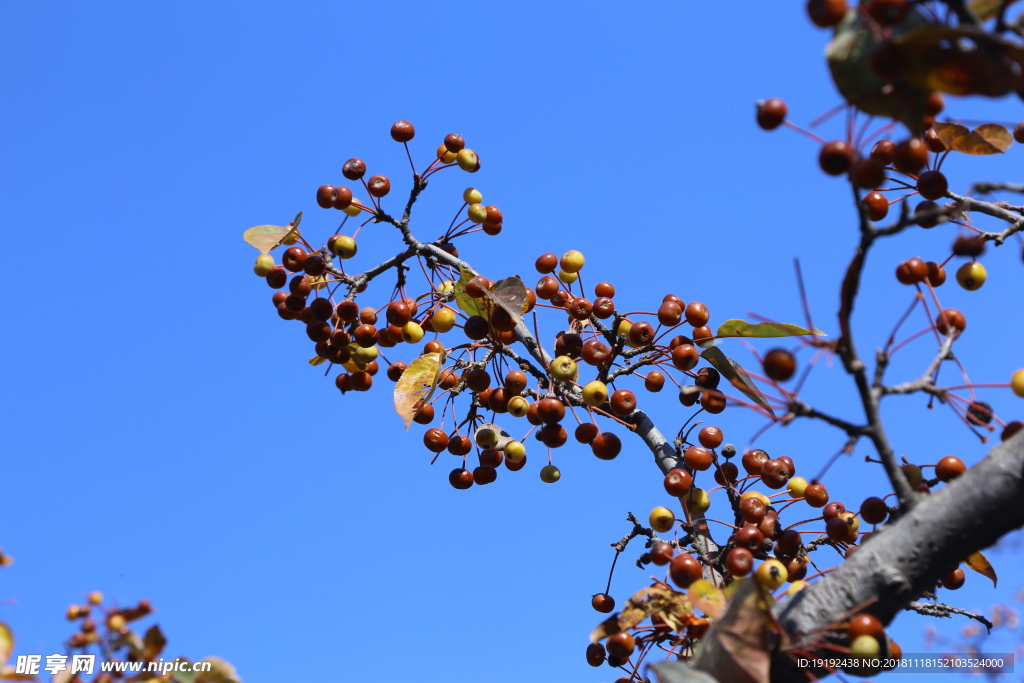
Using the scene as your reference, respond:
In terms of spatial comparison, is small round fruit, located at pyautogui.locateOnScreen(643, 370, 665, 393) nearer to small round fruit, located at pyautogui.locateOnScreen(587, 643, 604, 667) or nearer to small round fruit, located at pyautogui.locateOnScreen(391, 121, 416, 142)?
small round fruit, located at pyautogui.locateOnScreen(587, 643, 604, 667)

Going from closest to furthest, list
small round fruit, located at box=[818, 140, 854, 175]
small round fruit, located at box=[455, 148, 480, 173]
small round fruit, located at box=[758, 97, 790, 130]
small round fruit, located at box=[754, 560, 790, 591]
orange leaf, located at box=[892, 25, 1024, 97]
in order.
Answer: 1. orange leaf, located at box=[892, 25, 1024, 97]
2. small round fruit, located at box=[818, 140, 854, 175]
3. small round fruit, located at box=[758, 97, 790, 130]
4. small round fruit, located at box=[754, 560, 790, 591]
5. small round fruit, located at box=[455, 148, 480, 173]

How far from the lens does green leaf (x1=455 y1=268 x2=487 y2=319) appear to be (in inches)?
103

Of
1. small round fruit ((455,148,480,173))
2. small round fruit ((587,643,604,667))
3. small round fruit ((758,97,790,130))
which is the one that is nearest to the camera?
small round fruit ((758,97,790,130))

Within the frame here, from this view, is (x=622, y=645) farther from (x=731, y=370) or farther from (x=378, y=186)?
(x=378, y=186)

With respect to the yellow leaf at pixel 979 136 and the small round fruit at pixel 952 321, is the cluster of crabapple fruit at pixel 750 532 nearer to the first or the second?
the small round fruit at pixel 952 321

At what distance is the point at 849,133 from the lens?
60.2 inches

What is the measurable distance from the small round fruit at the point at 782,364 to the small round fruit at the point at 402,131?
2150 millimetres

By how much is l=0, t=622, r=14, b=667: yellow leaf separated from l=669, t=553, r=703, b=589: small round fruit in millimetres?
1622

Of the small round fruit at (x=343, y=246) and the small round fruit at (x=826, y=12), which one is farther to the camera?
the small round fruit at (x=343, y=246)

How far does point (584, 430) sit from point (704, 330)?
506mm

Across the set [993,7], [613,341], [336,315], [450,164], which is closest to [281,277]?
[336,315]

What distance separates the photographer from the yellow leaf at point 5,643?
189 cm

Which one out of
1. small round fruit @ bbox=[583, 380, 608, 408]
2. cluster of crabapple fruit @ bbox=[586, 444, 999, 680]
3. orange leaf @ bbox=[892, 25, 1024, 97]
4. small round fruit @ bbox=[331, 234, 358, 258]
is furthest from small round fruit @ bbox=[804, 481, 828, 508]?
small round fruit @ bbox=[331, 234, 358, 258]

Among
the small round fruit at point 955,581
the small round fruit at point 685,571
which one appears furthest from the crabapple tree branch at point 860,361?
the small round fruit at point 955,581
